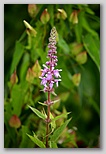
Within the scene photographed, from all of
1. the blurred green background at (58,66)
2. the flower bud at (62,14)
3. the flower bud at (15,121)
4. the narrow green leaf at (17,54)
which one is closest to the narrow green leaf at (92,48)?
the blurred green background at (58,66)

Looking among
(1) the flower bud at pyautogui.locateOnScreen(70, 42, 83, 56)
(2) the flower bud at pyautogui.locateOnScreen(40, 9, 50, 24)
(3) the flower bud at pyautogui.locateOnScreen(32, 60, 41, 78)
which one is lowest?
(3) the flower bud at pyautogui.locateOnScreen(32, 60, 41, 78)

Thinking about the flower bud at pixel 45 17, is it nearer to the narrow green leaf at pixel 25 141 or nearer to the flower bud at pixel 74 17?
the flower bud at pixel 74 17

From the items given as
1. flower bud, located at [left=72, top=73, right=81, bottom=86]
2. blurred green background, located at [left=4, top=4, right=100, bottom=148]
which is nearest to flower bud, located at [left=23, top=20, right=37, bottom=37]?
blurred green background, located at [left=4, top=4, right=100, bottom=148]

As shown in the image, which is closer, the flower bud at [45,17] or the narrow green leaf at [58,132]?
the narrow green leaf at [58,132]

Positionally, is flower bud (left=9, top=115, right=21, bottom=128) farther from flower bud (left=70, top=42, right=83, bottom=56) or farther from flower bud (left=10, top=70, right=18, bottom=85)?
flower bud (left=70, top=42, right=83, bottom=56)

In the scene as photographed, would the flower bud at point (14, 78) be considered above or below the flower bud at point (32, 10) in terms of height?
below

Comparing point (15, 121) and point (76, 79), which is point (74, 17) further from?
point (15, 121)

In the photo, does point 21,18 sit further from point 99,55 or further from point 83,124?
point 83,124
